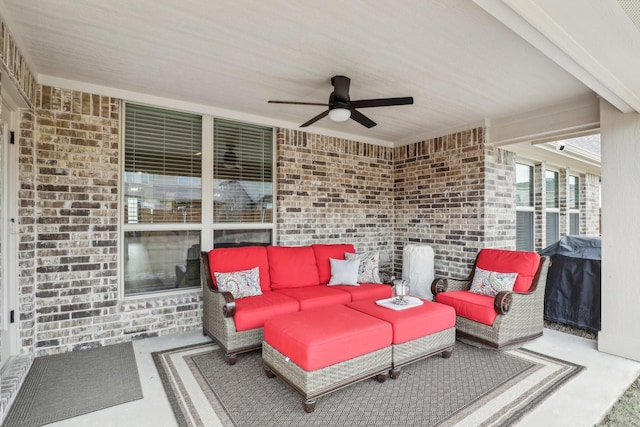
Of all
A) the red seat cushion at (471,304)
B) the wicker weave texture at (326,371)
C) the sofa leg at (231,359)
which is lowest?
the sofa leg at (231,359)

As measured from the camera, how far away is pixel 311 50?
281cm

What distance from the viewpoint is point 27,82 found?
2.98m

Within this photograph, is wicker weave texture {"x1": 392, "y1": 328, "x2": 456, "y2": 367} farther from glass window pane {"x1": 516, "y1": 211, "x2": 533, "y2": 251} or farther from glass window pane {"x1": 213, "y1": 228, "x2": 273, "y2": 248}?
glass window pane {"x1": 516, "y1": 211, "x2": 533, "y2": 251}

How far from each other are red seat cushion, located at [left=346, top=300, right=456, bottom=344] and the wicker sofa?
0.66 metres

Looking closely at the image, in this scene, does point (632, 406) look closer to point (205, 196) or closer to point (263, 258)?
point (263, 258)

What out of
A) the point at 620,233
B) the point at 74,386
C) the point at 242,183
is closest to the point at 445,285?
the point at 620,233

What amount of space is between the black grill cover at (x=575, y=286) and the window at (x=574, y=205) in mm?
3161

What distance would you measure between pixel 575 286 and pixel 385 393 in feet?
9.89

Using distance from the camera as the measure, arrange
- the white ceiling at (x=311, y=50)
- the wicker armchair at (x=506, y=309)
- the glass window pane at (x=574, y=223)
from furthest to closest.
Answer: the glass window pane at (x=574, y=223)
the wicker armchair at (x=506, y=309)
the white ceiling at (x=311, y=50)

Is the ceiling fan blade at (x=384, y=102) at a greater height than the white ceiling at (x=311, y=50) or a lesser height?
lesser

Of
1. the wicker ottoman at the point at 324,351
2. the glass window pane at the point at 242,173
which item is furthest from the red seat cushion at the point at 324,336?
the glass window pane at the point at 242,173

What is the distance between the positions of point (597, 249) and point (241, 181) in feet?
15.2

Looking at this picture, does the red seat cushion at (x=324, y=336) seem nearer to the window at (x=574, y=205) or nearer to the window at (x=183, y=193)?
the window at (x=183, y=193)

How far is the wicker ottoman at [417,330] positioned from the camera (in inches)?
112
